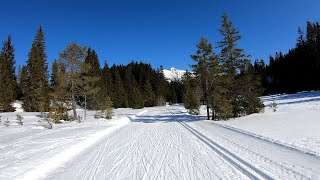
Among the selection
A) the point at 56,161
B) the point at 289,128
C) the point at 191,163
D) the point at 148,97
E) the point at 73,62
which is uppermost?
the point at 73,62

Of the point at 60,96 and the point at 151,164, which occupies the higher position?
the point at 60,96

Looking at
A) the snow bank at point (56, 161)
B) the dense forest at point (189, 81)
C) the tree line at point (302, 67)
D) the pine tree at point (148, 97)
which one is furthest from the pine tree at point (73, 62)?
the pine tree at point (148, 97)

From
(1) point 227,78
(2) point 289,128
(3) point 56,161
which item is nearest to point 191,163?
(3) point 56,161

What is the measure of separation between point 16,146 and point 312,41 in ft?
269

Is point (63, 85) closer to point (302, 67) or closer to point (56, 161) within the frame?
point (56, 161)

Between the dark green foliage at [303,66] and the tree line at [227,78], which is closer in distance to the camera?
the tree line at [227,78]

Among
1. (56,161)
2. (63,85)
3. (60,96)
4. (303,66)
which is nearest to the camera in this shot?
(56,161)

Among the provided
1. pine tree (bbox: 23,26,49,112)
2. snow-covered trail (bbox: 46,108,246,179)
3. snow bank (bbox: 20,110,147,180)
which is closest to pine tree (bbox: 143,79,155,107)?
pine tree (bbox: 23,26,49,112)

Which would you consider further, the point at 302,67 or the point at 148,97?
the point at 148,97

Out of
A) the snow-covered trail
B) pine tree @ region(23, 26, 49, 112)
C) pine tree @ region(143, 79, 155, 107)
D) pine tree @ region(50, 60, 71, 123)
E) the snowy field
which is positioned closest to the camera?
the snow-covered trail

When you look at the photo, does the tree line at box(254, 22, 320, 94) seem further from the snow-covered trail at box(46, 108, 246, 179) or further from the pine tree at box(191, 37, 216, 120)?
the snow-covered trail at box(46, 108, 246, 179)

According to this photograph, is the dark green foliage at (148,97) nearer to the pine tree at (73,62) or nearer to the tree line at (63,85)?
the tree line at (63,85)

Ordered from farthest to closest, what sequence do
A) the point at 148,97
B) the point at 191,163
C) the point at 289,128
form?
the point at 148,97 < the point at 289,128 < the point at 191,163

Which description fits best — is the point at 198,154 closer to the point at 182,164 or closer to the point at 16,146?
the point at 182,164
